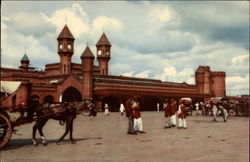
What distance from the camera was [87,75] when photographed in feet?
157

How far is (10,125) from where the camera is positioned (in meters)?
8.52

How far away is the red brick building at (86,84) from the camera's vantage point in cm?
4603

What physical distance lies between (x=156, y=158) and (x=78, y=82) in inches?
1679

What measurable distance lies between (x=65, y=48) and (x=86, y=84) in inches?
671

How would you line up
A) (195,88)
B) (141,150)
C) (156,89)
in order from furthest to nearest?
(195,88) → (156,89) → (141,150)

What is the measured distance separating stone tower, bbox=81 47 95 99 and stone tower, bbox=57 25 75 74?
13.2 m

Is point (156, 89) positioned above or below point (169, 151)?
above

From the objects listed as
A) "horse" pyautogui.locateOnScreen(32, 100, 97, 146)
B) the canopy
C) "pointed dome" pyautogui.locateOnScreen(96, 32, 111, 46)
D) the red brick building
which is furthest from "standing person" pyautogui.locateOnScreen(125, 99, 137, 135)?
"pointed dome" pyautogui.locateOnScreen(96, 32, 111, 46)

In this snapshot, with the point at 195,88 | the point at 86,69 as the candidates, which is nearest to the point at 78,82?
the point at 86,69

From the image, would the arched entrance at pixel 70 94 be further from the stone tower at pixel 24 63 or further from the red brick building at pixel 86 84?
the stone tower at pixel 24 63

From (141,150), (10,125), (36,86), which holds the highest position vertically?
(36,86)

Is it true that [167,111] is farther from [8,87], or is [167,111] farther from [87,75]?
[87,75]

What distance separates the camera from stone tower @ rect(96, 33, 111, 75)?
228ft

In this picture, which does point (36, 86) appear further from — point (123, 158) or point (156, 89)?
point (123, 158)
